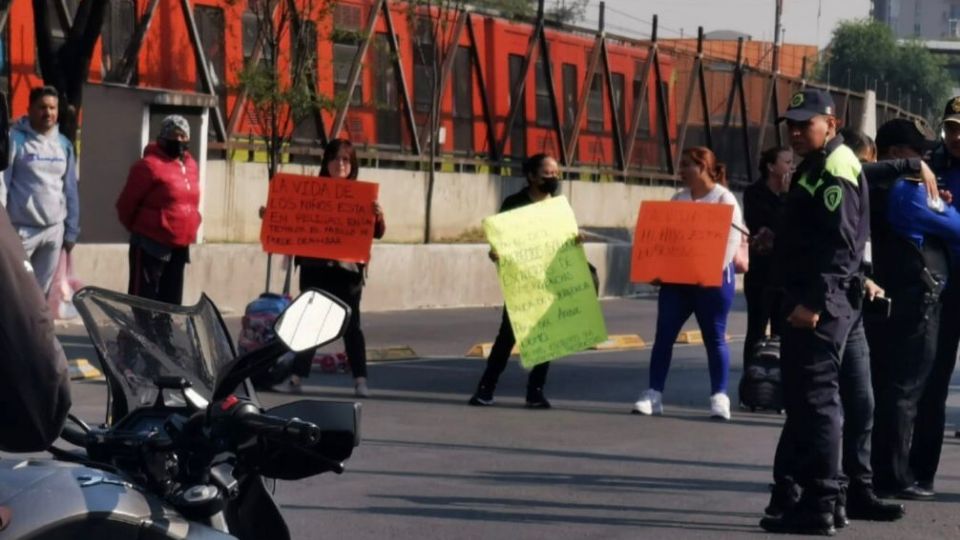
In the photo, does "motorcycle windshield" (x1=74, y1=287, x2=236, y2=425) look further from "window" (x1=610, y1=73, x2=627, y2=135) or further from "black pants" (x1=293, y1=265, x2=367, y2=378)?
"window" (x1=610, y1=73, x2=627, y2=135)

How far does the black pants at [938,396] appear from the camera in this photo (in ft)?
29.8

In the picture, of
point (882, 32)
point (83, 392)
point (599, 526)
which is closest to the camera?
point (599, 526)

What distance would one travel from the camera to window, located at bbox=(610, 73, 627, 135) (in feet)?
111

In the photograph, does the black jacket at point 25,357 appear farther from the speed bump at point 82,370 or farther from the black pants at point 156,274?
the black pants at point 156,274

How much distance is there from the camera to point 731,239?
40.0ft

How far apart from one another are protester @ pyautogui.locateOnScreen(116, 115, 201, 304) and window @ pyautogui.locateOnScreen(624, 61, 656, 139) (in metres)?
21.6

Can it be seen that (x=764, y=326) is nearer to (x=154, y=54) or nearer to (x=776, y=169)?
(x=776, y=169)

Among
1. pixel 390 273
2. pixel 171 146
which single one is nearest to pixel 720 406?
pixel 171 146

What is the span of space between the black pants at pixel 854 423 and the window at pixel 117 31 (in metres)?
15.1

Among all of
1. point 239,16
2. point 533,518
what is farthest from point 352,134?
point 533,518

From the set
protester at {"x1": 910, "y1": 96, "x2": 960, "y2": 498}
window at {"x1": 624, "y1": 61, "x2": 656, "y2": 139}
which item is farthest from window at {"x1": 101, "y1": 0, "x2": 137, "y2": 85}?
protester at {"x1": 910, "y1": 96, "x2": 960, "y2": 498}

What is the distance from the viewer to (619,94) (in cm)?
3419

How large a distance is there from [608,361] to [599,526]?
315 inches

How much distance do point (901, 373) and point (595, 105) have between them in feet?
81.1
